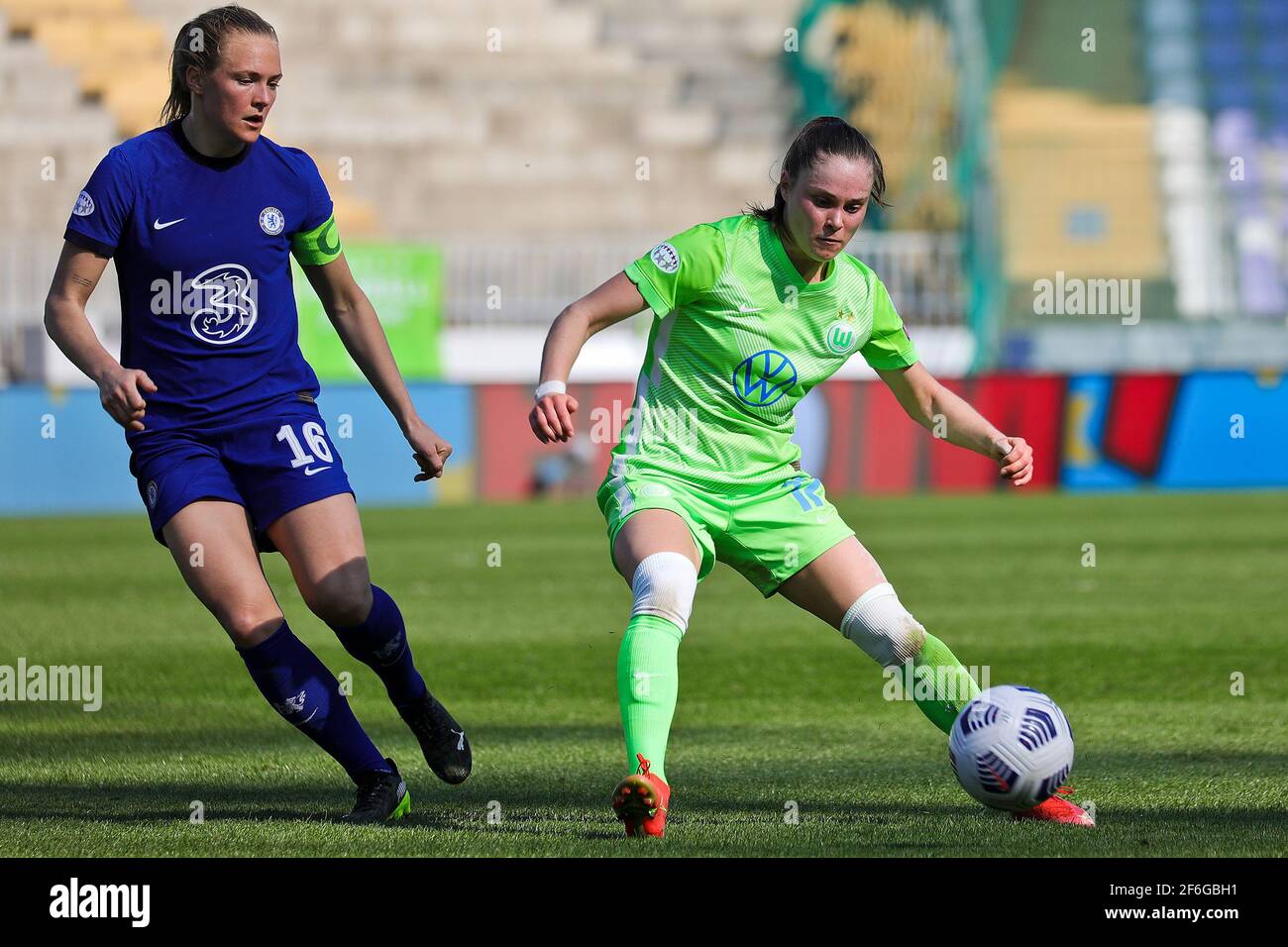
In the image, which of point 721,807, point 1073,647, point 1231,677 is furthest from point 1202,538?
point 721,807

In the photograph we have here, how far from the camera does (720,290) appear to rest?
520cm

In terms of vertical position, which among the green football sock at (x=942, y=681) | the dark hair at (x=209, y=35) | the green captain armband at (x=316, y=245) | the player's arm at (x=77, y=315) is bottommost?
the green football sock at (x=942, y=681)

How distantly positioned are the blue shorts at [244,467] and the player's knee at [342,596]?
0.21m

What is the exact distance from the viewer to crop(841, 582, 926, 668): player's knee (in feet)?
17.1

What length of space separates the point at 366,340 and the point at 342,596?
76 centimetres

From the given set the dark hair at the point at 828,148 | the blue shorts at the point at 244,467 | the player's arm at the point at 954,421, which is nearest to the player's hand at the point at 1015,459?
the player's arm at the point at 954,421

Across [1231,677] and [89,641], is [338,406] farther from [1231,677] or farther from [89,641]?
[1231,677]

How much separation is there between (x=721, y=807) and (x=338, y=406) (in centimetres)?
1495

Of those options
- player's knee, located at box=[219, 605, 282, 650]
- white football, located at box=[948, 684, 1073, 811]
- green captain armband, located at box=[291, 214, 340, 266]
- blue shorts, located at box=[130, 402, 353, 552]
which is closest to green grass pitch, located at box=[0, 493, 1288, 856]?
white football, located at box=[948, 684, 1073, 811]

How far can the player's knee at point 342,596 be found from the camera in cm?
511

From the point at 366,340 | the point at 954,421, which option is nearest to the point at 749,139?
the point at 954,421

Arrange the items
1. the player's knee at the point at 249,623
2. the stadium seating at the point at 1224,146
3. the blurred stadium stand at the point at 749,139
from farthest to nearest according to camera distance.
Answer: the stadium seating at the point at 1224,146 < the blurred stadium stand at the point at 749,139 < the player's knee at the point at 249,623

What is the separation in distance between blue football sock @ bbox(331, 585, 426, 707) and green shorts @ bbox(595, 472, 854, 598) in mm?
664

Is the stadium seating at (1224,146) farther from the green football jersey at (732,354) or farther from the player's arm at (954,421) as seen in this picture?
the green football jersey at (732,354)
